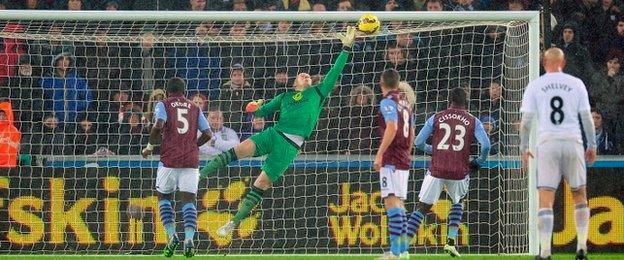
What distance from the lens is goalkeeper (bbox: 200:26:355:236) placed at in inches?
622

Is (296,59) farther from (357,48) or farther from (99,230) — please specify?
(99,230)

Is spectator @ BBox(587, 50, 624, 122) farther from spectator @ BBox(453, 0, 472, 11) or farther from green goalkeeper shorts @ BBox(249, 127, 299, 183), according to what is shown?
green goalkeeper shorts @ BBox(249, 127, 299, 183)

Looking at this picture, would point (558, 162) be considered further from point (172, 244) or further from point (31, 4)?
point (31, 4)

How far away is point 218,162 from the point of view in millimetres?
15758

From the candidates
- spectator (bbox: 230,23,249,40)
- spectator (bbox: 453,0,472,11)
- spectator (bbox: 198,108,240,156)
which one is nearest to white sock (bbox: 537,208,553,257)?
spectator (bbox: 198,108,240,156)

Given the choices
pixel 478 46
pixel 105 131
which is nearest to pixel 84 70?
pixel 105 131

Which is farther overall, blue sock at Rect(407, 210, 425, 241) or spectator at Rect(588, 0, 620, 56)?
spectator at Rect(588, 0, 620, 56)

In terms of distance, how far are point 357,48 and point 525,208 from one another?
3.04m

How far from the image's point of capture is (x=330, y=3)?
19750mm

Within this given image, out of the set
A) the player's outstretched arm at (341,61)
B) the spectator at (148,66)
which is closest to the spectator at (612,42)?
the player's outstretched arm at (341,61)

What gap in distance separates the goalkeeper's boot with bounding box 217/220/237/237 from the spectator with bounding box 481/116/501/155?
3361mm

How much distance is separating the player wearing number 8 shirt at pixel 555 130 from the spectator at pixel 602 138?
16.9 ft

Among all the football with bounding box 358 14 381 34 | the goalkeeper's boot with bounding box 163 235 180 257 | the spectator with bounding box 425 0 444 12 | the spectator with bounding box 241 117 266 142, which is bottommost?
the goalkeeper's boot with bounding box 163 235 180 257

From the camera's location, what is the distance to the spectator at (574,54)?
1831 centimetres
